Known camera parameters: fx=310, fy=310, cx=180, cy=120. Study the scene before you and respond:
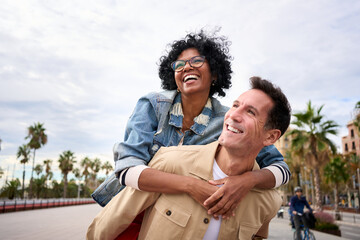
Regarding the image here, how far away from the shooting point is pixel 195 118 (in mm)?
2629

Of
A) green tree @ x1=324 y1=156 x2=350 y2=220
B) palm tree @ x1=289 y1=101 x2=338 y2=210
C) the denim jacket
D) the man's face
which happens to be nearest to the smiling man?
the man's face

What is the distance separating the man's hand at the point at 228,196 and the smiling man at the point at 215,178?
65 mm

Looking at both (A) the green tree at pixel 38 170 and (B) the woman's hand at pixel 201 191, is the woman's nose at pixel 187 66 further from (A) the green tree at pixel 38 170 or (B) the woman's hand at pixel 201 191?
(A) the green tree at pixel 38 170

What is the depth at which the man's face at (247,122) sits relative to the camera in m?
1.97

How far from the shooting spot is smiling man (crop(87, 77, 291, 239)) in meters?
1.96

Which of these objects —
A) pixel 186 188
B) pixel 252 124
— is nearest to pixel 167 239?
pixel 186 188

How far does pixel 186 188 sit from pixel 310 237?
1026 cm

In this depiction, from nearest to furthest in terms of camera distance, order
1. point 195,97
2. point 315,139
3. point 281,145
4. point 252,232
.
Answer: point 252,232 < point 195,97 < point 315,139 < point 281,145

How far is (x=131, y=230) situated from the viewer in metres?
2.23

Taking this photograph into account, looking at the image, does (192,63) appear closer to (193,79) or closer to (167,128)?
(193,79)

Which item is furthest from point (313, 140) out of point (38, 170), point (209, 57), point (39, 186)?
point (38, 170)

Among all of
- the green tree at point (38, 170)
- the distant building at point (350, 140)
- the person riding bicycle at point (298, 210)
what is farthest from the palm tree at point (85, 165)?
the person riding bicycle at point (298, 210)

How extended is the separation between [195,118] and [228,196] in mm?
880

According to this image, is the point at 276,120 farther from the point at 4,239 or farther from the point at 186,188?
the point at 4,239
